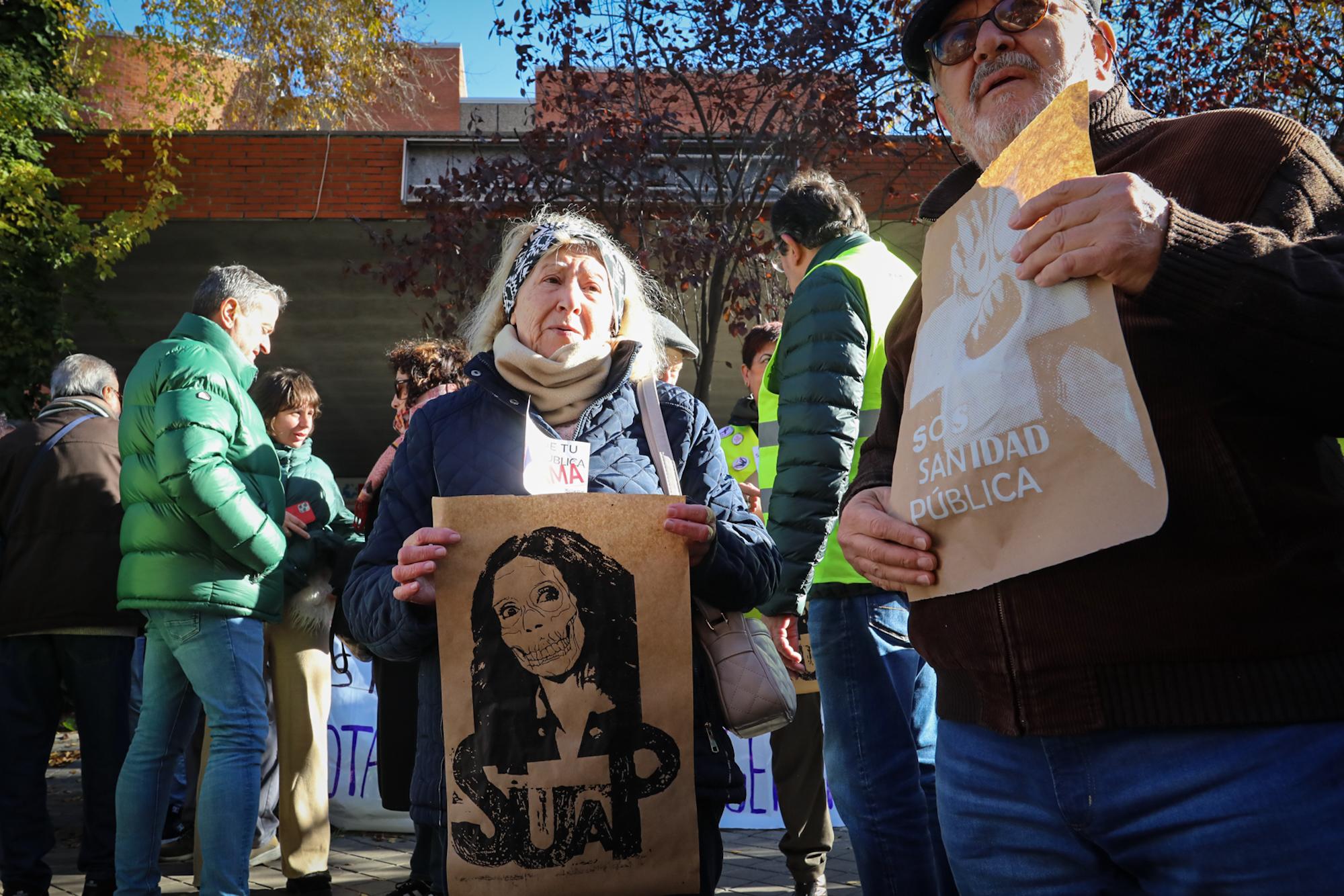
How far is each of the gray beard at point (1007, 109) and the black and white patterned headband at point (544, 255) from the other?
Result: 45.2 inches

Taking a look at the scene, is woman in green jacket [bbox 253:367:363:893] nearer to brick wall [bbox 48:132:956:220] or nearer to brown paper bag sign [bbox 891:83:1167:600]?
brown paper bag sign [bbox 891:83:1167:600]

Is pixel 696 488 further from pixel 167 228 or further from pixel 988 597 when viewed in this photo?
pixel 167 228

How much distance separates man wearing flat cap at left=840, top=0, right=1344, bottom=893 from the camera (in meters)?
1.32

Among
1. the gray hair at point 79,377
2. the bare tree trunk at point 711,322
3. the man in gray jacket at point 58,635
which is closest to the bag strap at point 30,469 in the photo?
the man in gray jacket at point 58,635

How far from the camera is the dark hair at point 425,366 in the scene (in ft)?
16.6

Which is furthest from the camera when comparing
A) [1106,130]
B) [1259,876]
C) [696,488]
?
[696,488]

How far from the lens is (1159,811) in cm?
140

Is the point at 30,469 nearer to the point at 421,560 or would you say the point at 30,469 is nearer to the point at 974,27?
the point at 421,560

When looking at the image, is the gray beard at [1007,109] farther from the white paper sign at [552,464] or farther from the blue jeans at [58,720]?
the blue jeans at [58,720]

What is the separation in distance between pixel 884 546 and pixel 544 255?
138cm


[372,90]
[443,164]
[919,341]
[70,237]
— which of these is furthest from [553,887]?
[372,90]

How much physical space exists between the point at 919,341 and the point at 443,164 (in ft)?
33.8

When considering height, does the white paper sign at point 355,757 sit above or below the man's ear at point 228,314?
below

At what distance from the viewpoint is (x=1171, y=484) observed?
4.56 feet
